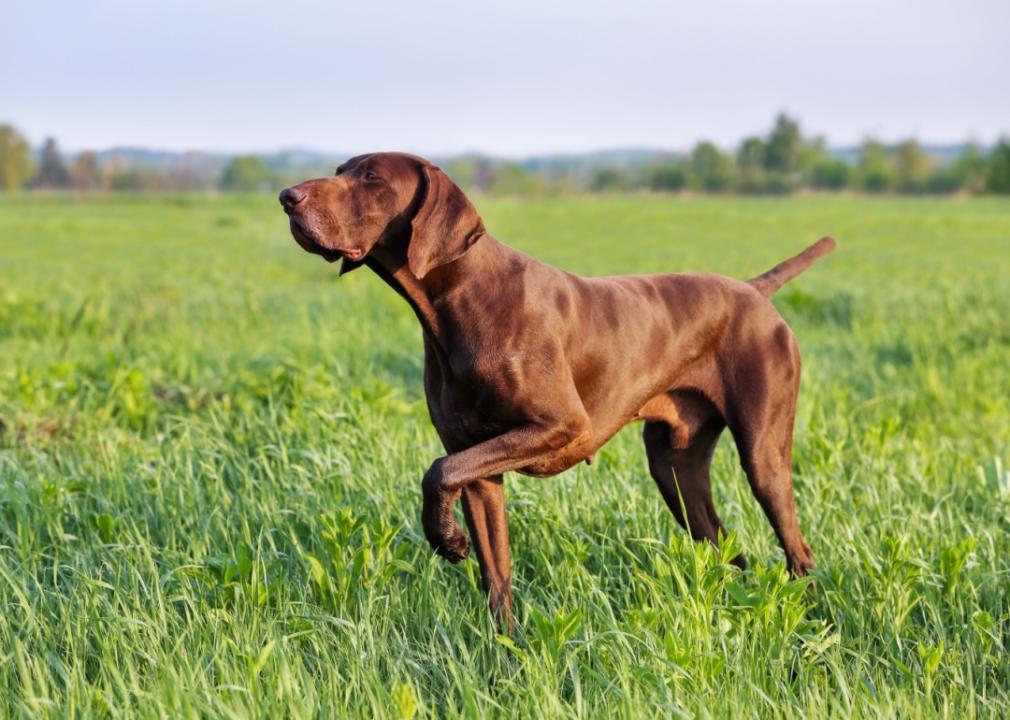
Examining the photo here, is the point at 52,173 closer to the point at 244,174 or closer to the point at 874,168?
the point at 244,174

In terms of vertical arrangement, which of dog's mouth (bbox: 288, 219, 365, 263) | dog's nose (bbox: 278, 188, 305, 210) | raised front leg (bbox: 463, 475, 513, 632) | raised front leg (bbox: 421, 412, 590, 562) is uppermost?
dog's nose (bbox: 278, 188, 305, 210)

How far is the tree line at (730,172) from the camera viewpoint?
78.3m

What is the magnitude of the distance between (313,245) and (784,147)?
87387 mm

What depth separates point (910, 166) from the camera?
8512cm

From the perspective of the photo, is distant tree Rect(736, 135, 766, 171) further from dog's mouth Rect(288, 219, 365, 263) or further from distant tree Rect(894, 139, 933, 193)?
dog's mouth Rect(288, 219, 365, 263)

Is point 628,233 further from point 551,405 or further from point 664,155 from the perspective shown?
point 664,155

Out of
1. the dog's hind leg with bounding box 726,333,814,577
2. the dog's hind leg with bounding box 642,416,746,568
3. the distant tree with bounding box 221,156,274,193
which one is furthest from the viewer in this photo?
the distant tree with bounding box 221,156,274,193

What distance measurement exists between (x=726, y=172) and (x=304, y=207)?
259 feet

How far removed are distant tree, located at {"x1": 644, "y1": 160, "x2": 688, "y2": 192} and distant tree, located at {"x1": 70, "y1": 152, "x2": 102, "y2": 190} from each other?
50814mm

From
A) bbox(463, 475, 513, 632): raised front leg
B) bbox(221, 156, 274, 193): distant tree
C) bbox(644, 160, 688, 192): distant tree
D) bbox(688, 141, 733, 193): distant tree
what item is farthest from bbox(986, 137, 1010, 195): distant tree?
bbox(221, 156, 274, 193): distant tree

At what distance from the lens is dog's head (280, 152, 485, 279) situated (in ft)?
10.4

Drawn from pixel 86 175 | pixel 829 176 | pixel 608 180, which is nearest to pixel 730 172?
pixel 829 176

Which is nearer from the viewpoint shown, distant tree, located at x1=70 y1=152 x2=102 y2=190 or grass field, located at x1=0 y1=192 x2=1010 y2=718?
grass field, located at x1=0 y1=192 x2=1010 y2=718

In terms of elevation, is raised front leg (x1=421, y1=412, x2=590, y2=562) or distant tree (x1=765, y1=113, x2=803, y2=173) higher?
distant tree (x1=765, y1=113, x2=803, y2=173)
